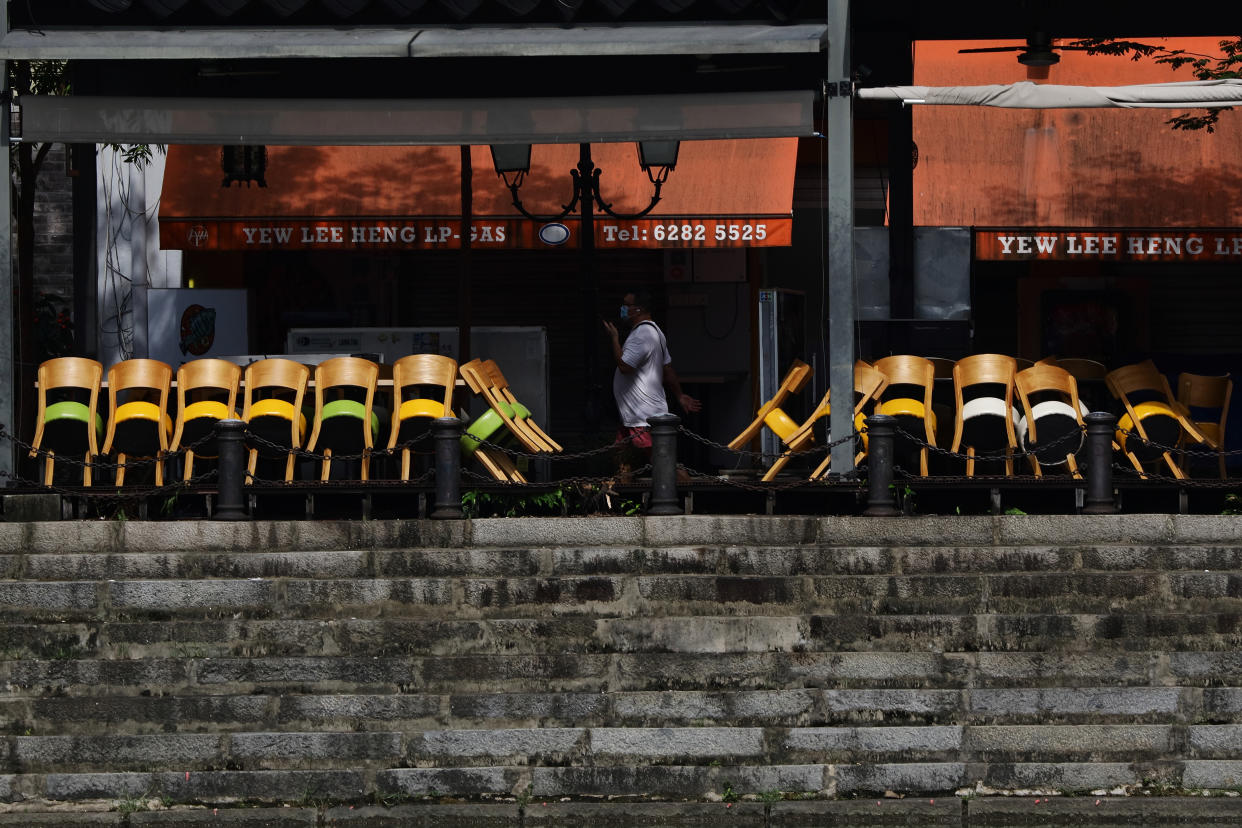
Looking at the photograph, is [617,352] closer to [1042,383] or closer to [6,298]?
[1042,383]

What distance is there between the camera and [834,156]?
13.4 meters

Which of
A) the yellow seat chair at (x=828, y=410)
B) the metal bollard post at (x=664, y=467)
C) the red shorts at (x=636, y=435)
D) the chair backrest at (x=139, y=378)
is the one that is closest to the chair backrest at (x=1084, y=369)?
the yellow seat chair at (x=828, y=410)

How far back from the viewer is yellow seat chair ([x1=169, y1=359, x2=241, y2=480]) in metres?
13.3

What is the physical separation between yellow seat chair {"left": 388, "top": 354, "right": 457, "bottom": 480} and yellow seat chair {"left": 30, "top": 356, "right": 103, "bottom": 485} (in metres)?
2.05

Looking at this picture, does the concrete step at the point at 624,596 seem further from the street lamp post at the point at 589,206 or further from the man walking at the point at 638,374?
the street lamp post at the point at 589,206

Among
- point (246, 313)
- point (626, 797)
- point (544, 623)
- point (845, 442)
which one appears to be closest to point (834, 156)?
point (845, 442)

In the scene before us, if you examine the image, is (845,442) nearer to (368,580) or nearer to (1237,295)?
(368,580)

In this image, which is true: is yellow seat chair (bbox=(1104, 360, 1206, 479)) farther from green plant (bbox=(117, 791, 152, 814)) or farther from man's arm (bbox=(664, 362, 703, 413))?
green plant (bbox=(117, 791, 152, 814))

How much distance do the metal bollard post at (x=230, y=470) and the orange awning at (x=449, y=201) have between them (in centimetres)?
492

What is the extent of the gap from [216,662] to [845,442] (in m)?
4.42

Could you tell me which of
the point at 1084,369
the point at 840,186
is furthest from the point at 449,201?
the point at 1084,369

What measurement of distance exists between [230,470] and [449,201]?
18.2ft

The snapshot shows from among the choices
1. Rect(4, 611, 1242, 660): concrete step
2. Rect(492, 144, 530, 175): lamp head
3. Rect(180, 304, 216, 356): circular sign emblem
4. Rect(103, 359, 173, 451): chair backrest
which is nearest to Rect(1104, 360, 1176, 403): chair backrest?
Rect(4, 611, 1242, 660): concrete step

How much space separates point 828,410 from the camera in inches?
528
